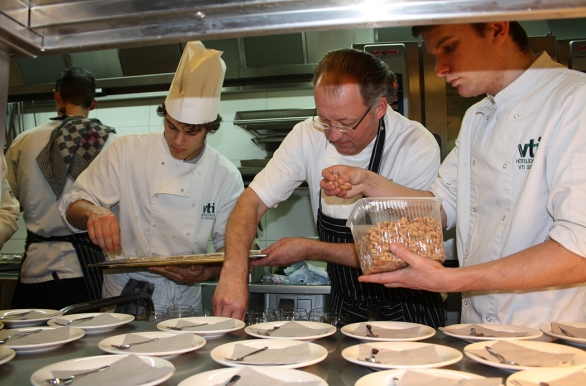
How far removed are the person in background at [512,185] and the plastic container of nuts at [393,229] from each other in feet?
0.17

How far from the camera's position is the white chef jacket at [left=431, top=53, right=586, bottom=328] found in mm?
1317

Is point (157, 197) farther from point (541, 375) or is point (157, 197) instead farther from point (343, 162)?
point (541, 375)

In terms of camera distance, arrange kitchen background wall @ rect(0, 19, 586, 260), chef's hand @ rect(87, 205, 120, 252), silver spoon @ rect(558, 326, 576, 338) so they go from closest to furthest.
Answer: silver spoon @ rect(558, 326, 576, 338)
chef's hand @ rect(87, 205, 120, 252)
kitchen background wall @ rect(0, 19, 586, 260)

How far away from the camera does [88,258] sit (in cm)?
275

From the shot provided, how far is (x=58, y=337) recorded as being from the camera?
48.6 inches

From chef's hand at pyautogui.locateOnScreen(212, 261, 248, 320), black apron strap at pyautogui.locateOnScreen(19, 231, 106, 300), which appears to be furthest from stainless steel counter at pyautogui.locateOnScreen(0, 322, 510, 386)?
black apron strap at pyautogui.locateOnScreen(19, 231, 106, 300)

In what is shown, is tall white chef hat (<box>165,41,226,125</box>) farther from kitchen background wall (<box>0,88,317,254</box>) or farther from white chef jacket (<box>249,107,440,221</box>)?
kitchen background wall (<box>0,88,317,254</box>)

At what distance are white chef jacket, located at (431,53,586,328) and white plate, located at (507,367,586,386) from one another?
0.42m

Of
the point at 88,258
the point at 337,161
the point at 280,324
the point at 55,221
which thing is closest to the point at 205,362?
the point at 280,324

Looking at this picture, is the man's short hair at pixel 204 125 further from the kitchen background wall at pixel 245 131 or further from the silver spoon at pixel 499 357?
the silver spoon at pixel 499 357

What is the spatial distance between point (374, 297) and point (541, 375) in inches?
43.2

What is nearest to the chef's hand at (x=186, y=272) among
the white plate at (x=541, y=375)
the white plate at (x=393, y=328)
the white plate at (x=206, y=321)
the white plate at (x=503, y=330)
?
the white plate at (x=206, y=321)

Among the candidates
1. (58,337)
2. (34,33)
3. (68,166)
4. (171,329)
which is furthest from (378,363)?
(68,166)

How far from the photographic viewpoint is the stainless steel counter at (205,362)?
1015mm
